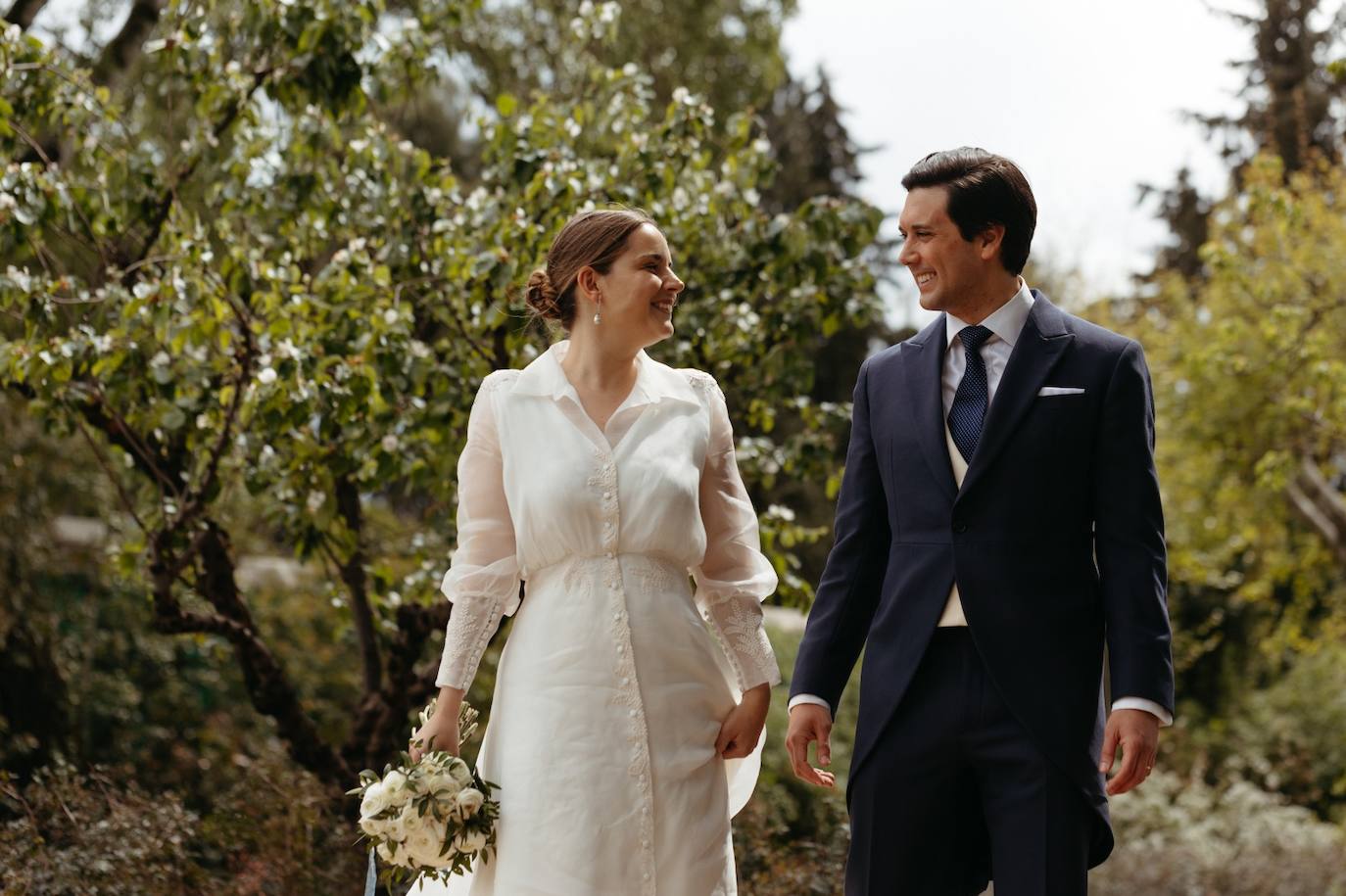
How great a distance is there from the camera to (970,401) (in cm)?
291

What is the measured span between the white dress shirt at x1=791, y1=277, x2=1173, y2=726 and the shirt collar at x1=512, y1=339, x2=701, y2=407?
24.3 inches

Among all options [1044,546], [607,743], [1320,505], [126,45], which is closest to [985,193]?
[1044,546]

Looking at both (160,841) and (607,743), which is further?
(160,841)

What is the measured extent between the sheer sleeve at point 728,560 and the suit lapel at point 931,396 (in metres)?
0.53

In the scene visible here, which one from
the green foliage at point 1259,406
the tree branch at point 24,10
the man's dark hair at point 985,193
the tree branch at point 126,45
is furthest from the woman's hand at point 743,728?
the green foliage at point 1259,406

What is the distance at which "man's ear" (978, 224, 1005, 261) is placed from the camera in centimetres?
291

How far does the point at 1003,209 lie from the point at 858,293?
8.36ft

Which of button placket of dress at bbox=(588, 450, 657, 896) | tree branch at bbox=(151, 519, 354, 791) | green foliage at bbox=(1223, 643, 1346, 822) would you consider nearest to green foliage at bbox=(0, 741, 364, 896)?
tree branch at bbox=(151, 519, 354, 791)

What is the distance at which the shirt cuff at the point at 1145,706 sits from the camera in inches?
104

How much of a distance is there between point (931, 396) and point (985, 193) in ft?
1.35

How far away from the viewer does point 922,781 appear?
278 cm

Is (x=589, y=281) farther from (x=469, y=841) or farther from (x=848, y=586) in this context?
(x=469, y=841)

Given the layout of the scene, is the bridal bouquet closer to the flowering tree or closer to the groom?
the groom

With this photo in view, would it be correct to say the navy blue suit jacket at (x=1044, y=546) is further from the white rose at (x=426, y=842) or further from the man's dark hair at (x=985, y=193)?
the white rose at (x=426, y=842)
